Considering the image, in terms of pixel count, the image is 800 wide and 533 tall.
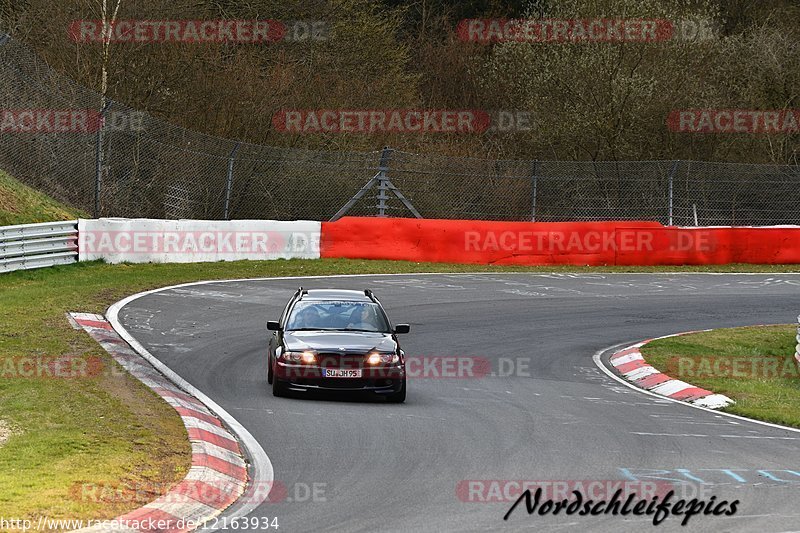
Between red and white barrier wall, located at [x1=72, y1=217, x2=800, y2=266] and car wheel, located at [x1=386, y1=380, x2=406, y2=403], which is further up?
red and white barrier wall, located at [x1=72, y1=217, x2=800, y2=266]

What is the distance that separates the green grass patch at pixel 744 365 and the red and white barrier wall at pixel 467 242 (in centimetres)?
→ 850

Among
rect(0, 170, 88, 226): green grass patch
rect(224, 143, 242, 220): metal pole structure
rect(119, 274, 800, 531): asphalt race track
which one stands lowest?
rect(119, 274, 800, 531): asphalt race track

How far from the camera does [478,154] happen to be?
4262cm

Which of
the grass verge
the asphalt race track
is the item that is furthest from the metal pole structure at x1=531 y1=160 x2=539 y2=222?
the grass verge

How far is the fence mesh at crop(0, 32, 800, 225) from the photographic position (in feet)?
88.4

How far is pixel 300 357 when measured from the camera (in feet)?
45.8

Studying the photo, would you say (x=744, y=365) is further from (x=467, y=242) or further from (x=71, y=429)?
(x=467, y=242)

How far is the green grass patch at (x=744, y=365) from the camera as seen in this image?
48.3 ft

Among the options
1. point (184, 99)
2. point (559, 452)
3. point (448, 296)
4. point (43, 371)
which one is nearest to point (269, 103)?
point (184, 99)

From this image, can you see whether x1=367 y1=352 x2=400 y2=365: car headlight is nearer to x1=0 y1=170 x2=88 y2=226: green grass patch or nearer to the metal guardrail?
the metal guardrail

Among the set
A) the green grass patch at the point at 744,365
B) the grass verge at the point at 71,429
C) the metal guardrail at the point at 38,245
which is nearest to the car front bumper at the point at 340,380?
the grass verge at the point at 71,429

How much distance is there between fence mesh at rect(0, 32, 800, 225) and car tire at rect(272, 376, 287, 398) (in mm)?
13604

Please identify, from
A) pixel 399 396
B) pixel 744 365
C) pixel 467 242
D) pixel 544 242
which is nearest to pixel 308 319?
pixel 399 396

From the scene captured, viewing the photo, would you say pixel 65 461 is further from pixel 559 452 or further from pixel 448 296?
pixel 448 296
